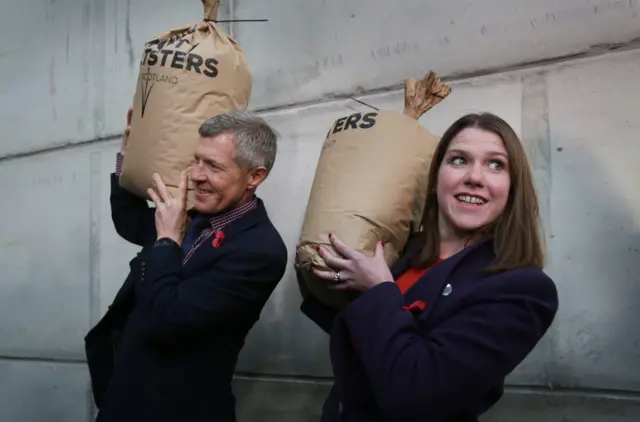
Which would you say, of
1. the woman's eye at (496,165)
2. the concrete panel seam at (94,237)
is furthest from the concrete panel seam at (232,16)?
the woman's eye at (496,165)

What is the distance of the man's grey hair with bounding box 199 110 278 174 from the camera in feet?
5.00

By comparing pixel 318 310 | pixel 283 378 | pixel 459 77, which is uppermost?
pixel 459 77

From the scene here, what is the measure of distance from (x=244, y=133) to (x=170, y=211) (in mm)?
243

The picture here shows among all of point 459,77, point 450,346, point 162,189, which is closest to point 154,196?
point 162,189

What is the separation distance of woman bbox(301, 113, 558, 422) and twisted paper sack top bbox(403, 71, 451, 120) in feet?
0.45

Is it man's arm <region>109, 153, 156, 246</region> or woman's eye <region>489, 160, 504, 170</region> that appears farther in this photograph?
man's arm <region>109, 153, 156, 246</region>

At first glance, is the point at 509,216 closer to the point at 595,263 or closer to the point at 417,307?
the point at 417,307

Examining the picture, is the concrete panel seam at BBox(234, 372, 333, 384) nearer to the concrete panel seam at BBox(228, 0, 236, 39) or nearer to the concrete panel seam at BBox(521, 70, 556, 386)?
the concrete panel seam at BBox(521, 70, 556, 386)

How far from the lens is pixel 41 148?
2.98 metres

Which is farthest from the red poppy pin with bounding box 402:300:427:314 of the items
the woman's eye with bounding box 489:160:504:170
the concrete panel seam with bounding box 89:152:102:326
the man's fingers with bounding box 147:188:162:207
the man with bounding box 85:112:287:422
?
the concrete panel seam with bounding box 89:152:102:326

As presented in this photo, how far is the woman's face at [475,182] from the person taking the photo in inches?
49.0

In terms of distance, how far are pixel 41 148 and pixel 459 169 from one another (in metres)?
2.27

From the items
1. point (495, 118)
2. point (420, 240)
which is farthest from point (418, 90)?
point (420, 240)

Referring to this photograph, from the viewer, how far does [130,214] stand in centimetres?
177
